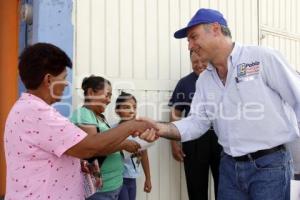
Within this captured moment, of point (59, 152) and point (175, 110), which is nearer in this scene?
point (59, 152)

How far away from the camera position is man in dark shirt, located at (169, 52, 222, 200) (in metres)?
→ 4.14

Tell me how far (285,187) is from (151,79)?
2.21m

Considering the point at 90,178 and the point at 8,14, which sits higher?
the point at 8,14

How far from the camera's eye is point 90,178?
102 inches

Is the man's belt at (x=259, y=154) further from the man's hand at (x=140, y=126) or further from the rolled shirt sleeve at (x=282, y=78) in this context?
the man's hand at (x=140, y=126)

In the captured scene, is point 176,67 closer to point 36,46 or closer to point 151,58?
point 151,58

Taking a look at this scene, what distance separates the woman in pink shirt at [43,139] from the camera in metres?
2.01

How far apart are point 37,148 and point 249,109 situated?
1.36 metres

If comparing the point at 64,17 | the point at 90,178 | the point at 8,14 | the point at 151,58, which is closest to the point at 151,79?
the point at 151,58

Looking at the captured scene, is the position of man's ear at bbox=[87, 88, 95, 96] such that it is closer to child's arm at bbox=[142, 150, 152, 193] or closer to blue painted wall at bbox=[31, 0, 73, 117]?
blue painted wall at bbox=[31, 0, 73, 117]

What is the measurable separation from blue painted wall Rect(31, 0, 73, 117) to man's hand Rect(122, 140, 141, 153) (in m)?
0.85

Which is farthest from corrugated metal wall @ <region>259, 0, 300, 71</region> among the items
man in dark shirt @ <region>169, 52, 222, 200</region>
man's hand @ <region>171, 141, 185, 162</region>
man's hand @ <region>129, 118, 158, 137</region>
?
man's hand @ <region>129, 118, 158, 137</region>

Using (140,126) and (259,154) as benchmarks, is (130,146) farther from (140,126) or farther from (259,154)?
(259,154)

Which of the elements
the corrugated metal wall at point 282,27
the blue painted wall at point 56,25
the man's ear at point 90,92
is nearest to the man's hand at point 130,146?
the man's ear at point 90,92
